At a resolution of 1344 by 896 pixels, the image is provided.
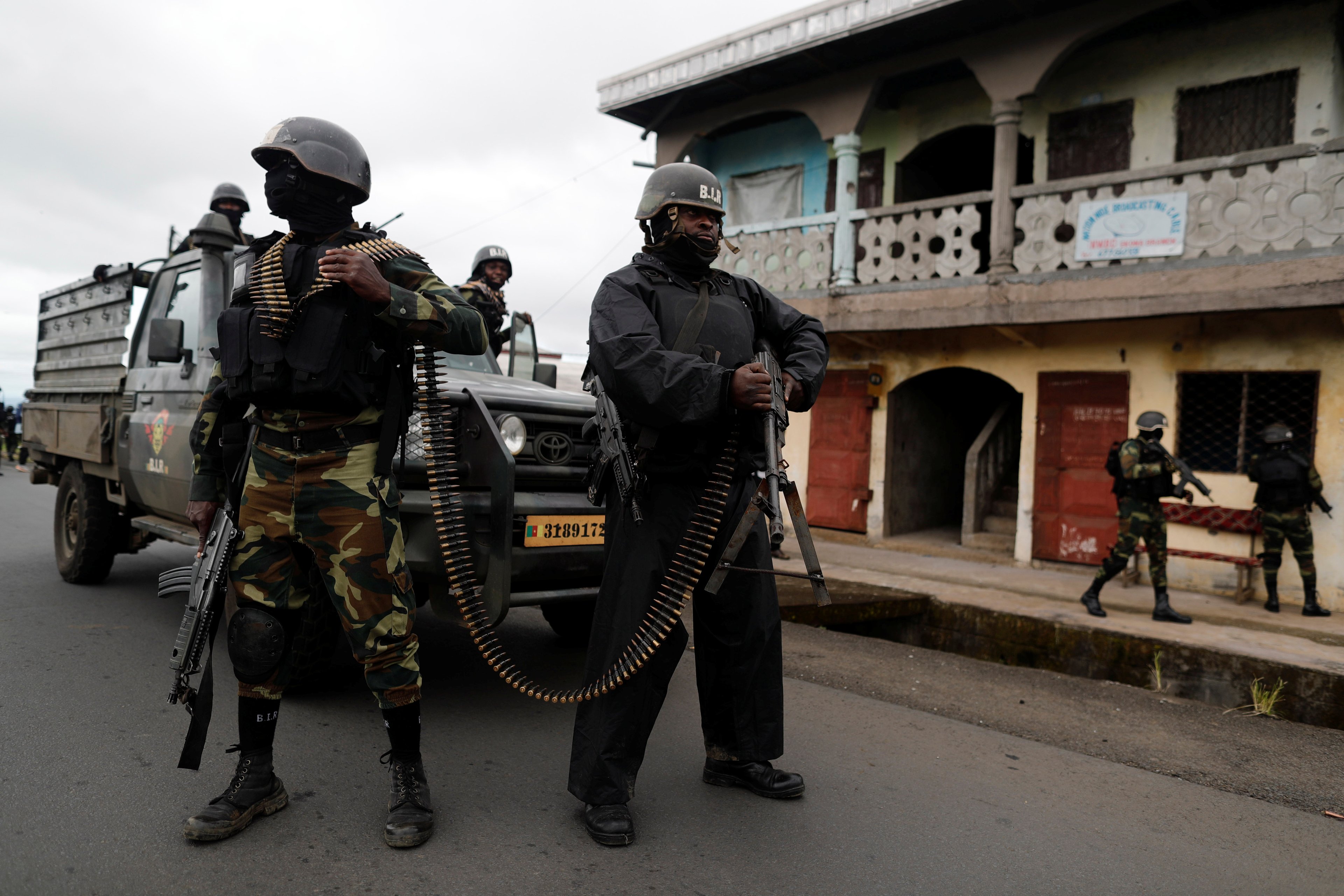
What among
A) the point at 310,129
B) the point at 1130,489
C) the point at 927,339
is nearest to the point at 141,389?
the point at 310,129

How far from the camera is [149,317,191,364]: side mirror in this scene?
468 centimetres

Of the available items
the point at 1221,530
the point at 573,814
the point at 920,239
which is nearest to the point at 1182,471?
the point at 1221,530

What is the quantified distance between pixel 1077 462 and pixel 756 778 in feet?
24.9

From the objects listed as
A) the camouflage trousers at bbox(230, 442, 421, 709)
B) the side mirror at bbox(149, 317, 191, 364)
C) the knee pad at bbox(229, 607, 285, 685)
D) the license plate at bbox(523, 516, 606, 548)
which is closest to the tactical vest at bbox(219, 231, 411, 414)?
the camouflage trousers at bbox(230, 442, 421, 709)

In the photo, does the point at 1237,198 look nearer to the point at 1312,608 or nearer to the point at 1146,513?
the point at 1146,513

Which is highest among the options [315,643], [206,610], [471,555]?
[471,555]

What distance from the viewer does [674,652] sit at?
112 inches

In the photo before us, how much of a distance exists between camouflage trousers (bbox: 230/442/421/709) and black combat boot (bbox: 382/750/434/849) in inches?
8.3

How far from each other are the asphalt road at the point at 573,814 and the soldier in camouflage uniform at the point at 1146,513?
3.89 metres

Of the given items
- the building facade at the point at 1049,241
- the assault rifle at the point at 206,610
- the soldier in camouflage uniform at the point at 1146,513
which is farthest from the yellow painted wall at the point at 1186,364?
the assault rifle at the point at 206,610

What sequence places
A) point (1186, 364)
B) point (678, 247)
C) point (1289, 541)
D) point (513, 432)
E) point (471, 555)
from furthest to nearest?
point (1186, 364) < point (1289, 541) < point (513, 432) < point (471, 555) < point (678, 247)

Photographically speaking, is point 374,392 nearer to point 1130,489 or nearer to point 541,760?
point 541,760

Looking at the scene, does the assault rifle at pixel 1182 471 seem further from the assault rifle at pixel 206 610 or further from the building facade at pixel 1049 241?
the assault rifle at pixel 206 610

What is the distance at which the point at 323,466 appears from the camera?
2.68 metres
